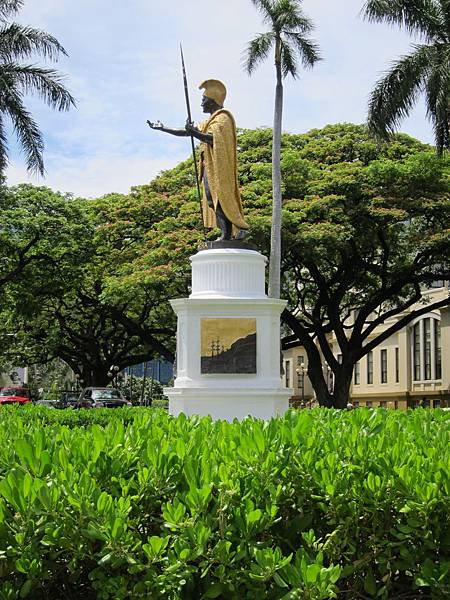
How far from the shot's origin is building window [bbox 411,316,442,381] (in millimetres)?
48156

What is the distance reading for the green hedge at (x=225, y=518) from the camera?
13.5ft

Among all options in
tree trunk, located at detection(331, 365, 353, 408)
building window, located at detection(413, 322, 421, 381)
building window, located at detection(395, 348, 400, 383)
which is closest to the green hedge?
tree trunk, located at detection(331, 365, 353, 408)

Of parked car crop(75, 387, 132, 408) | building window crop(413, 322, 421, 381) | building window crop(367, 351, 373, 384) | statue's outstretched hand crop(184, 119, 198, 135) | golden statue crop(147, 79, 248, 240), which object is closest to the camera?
statue's outstretched hand crop(184, 119, 198, 135)

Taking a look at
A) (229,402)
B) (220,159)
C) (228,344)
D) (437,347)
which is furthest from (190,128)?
(437,347)

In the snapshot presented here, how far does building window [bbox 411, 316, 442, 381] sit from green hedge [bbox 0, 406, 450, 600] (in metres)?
44.2

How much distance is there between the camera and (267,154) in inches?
1308

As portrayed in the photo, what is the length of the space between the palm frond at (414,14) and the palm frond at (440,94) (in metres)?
0.62

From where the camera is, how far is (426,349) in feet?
162

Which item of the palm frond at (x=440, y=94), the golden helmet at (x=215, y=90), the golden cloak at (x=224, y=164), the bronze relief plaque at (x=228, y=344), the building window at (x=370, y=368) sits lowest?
the bronze relief plaque at (x=228, y=344)

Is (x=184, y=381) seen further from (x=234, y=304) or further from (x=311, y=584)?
(x=311, y=584)

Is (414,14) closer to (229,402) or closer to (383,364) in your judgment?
(229,402)

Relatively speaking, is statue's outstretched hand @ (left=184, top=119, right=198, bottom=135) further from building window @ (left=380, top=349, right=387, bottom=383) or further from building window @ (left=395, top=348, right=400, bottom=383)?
building window @ (left=380, top=349, right=387, bottom=383)

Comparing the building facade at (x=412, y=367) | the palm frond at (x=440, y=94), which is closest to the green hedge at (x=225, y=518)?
the palm frond at (x=440, y=94)

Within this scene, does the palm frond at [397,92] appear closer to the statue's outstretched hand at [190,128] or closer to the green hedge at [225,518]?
the statue's outstretched hand at [190,128]
